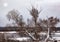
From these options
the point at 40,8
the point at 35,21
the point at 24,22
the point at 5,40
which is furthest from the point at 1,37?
the point at 40,8

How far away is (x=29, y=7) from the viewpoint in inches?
77.9

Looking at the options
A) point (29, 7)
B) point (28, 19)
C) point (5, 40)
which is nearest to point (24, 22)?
point (28, 19)

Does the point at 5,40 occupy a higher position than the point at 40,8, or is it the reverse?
the point at 40,8

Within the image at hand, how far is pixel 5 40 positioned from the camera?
1.95 m

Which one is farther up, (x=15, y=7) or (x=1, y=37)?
(x=15, y=7)

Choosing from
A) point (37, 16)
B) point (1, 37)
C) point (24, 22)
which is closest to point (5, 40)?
point (1, 37)

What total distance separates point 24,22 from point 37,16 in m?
0.17

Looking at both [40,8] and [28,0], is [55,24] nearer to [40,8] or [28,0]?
[40,8]

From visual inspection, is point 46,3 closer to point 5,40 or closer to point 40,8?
point 40,8

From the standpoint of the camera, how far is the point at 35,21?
1.97 m

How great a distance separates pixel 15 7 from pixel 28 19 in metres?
0.22

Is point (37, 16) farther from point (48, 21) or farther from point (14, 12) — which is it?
point (14, 12)

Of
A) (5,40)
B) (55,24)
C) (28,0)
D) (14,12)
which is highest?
(28,0)

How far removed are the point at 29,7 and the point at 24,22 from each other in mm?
192
